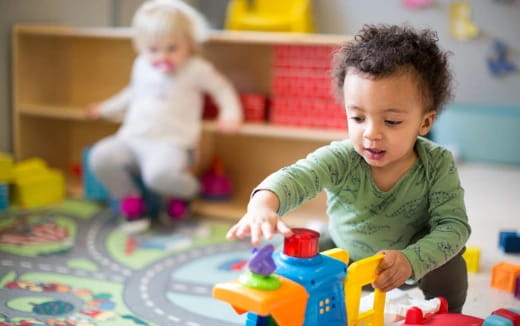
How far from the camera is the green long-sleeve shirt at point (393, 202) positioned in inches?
37.0

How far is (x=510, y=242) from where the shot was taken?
1.43 metres

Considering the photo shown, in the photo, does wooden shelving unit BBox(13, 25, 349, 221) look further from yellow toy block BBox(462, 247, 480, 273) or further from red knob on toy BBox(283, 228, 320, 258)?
red knob on toy BBox(283, 228, 320, 258)

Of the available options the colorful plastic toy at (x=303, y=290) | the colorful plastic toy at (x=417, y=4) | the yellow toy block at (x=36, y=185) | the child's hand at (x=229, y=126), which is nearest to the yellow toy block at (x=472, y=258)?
the colorful plastic toy at (x=303, y=290)

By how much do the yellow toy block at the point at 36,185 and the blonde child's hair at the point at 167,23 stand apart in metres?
0.52

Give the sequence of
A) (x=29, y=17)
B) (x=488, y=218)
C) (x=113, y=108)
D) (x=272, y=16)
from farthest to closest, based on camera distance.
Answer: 1. (x=272, y=16)
2. (x=29, y=17)
3. (x=113, y=108)
4. (x=488, y=218)

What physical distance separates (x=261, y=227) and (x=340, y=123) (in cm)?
119

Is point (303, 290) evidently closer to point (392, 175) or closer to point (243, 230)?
point (243, 230)

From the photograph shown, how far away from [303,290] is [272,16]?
172 cm

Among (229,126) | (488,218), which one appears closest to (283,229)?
(488,218)

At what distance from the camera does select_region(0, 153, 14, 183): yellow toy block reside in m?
1.95

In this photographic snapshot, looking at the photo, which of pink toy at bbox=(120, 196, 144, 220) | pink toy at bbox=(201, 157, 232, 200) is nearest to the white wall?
pink toy at bbox=(120, 196, 144, 220)

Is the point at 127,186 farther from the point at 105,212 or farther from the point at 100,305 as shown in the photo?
the point at 100,305

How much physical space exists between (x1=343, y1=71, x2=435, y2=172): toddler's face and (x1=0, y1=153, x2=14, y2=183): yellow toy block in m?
1.35

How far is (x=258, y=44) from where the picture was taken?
2.09 m
